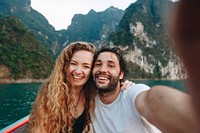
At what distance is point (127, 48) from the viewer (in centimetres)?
10050

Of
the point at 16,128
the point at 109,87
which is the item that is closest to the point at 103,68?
the point at 109,87

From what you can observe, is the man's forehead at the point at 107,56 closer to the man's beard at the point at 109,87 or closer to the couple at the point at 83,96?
the couple at the point at 83,96

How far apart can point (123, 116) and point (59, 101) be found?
0.69m

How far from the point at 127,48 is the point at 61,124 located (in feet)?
325

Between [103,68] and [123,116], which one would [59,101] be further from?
[123,116]

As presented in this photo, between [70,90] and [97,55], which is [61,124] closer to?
[70,90]

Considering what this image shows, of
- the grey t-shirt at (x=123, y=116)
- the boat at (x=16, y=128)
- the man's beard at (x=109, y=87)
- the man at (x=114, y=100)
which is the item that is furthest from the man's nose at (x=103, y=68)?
the boat at (x=16, y=128)

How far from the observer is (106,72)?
7.13ft

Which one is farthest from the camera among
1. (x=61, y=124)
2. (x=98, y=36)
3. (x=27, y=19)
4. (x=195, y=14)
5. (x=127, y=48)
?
(x=98, y=36)

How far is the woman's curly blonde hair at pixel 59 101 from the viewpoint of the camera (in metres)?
2.25

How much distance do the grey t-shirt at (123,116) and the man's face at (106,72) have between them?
0.13 m

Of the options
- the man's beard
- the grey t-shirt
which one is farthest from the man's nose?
the grey t-shirt

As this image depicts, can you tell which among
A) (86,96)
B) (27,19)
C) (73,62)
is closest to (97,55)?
(73,62)

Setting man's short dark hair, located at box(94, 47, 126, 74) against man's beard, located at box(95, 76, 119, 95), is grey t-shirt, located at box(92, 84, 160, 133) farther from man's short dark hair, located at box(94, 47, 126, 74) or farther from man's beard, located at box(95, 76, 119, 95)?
man's short dark hair, located at box(94, 47, 126, 74)
